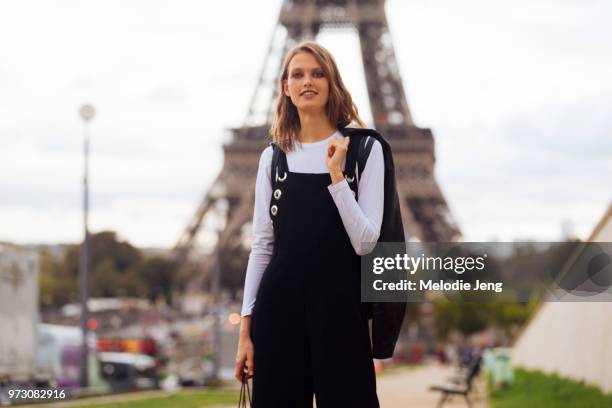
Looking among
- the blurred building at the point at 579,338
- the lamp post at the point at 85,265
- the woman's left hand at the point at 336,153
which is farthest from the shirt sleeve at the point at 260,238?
the lamp post at the point at 85,265

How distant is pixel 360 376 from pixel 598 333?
26.2 ft

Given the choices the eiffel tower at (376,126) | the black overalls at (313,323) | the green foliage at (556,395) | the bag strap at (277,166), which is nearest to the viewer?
the black overalls at (313,323)

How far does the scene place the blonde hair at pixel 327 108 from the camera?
12.8 ft

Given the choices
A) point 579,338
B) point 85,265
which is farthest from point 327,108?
point 85,265

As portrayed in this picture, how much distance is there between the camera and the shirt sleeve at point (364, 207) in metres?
3.64

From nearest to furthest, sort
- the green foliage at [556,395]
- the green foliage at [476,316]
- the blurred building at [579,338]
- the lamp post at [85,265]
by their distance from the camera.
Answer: the green foliage at [556,395], the blurred building at [579,338], the lamp post at [85,265], the green foliage at [476,316]

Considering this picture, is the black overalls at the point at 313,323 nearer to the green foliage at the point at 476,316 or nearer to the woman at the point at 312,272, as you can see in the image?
the woman at the point at 312,272

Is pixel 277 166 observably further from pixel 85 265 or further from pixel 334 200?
pixel 85 265

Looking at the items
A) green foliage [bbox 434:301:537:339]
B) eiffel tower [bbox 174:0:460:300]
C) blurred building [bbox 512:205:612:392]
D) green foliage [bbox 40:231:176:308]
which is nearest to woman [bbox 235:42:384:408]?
blurred building [bbox 512:205:612:392]

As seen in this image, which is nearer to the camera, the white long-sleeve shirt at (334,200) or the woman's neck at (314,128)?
the white long-sleeve shirt at (334,200)

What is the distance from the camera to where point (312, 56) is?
3900mm

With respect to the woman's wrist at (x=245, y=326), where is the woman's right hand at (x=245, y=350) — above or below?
below

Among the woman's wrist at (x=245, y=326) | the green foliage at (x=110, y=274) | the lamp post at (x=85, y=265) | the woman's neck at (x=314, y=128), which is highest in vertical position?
the green foliage at (x=110, y=274)

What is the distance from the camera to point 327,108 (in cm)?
393
